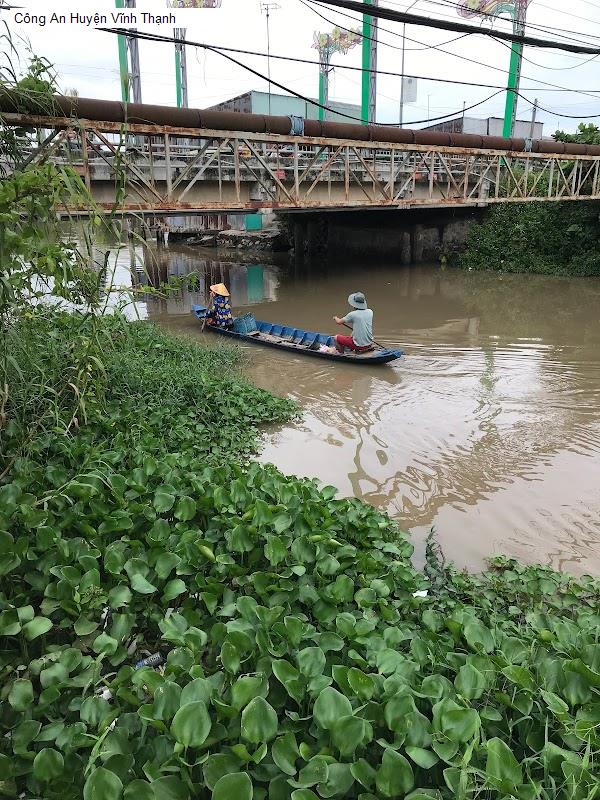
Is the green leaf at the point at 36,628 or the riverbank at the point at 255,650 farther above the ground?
the green leaf at the point at 36,628

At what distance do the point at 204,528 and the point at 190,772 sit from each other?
1730 mm

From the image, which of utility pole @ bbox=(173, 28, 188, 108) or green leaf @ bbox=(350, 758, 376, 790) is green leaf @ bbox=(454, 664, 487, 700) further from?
utility pole @ bbox=(173, 28, 188, 108)

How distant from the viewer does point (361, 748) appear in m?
1.90

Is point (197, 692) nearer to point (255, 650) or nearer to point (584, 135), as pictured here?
point (255, 650)

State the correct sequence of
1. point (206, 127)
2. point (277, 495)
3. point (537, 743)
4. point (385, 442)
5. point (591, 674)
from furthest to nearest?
point (206, 127) → point (385, 442) → point (277, 495) → point (591, 674) → point (537, 743)

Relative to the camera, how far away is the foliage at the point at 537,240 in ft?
67.8

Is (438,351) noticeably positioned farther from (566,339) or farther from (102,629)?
(102,629)

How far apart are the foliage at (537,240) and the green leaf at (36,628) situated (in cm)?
2139

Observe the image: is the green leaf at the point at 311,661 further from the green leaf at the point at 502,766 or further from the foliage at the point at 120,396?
the foliage at the point at 120,396

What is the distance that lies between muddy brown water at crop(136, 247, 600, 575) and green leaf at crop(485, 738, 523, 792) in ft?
9.27

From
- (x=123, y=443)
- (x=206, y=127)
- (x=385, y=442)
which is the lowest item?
(x=385, y=442)

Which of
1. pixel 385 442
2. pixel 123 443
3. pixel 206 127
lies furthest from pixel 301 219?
pixel 123 443

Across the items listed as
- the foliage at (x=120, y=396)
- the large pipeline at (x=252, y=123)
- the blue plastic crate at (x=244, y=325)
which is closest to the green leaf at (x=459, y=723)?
the foliage at (x=120, y=396)


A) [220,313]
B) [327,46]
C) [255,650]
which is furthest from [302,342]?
[327,46]
